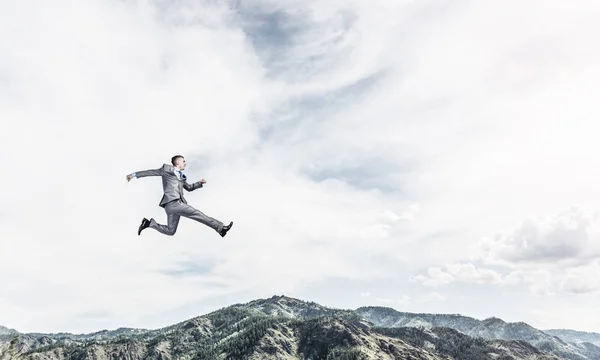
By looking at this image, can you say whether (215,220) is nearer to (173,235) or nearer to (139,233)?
(173,235)

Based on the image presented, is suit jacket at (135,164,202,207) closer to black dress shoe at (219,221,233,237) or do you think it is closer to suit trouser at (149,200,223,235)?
suit trouser at (149,200,223,235)

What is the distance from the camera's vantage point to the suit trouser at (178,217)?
1820 centimetres

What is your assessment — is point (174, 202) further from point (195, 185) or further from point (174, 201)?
point (195, 185)

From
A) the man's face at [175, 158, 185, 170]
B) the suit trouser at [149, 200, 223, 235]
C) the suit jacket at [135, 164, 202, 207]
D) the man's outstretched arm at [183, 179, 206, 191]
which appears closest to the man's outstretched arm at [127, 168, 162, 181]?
the suit jacket at [135, 164, 202, 207]

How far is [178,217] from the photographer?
1908 centimetres

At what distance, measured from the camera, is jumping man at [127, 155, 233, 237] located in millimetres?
17797

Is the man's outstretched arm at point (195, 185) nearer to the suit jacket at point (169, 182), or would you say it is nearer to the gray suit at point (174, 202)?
the gray suit at point (174, 202)

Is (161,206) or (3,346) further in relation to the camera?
(161,206)

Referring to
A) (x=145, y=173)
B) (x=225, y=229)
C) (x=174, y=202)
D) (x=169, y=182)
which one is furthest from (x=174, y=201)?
(x=225, y=229)

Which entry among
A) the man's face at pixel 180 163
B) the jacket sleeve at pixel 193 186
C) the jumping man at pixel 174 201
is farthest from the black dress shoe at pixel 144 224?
the man's face at pixel 180 163

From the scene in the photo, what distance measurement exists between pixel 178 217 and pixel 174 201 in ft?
3.97

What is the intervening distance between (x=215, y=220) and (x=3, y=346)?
380 inches

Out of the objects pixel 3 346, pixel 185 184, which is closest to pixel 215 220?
pixel 185 184

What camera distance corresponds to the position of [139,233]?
1939 cm
